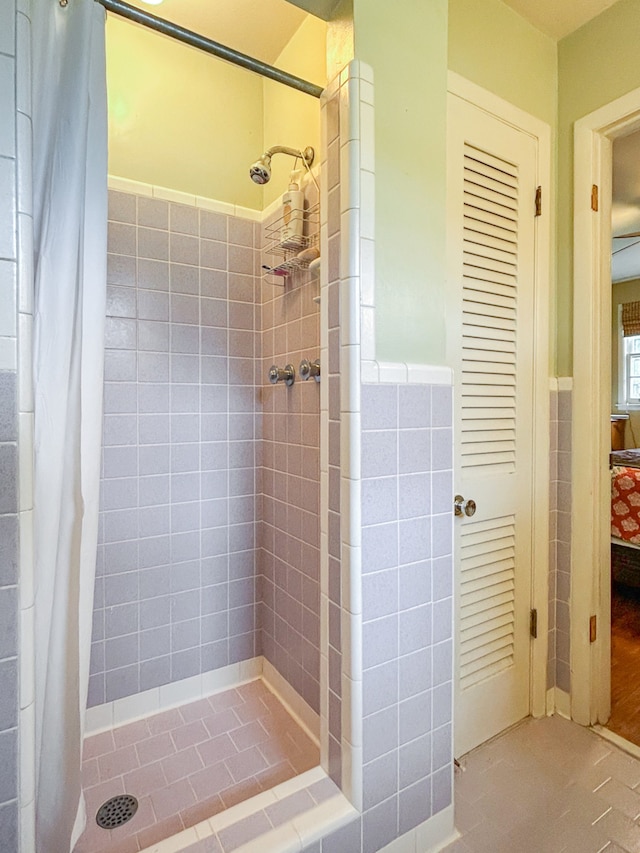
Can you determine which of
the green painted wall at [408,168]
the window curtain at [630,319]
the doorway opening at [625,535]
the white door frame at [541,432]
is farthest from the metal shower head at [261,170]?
the window curtain at [630,319]

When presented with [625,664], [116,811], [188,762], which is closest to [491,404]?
[625,664]

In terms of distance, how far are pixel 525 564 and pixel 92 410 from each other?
1.48m

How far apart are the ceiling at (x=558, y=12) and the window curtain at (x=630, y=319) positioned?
4.46 m

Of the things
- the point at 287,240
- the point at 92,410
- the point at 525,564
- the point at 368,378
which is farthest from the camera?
the point at 525,564

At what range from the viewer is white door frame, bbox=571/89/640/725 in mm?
1543

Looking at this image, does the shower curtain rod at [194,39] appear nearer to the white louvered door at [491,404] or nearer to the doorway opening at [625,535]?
the white louvered door at [491,404]

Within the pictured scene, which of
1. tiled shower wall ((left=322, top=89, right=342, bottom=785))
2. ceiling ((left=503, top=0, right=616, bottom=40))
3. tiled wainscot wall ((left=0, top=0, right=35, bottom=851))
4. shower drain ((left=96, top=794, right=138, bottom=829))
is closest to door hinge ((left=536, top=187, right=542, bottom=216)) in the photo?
ceiling ((left=503, top=0, right=616, bottom=40))

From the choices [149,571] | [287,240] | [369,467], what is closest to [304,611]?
[149,571]

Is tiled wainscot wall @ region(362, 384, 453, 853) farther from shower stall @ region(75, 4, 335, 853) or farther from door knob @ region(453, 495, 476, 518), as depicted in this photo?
shower stall @ region(75, 4, 335, 853)

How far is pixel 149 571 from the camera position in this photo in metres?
1.64

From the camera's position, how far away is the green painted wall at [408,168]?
1.04 m

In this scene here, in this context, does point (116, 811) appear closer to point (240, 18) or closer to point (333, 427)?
point (333, 427)

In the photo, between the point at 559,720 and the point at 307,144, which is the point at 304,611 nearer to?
the point at 559,720

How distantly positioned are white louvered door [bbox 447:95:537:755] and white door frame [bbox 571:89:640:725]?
0.55ft
